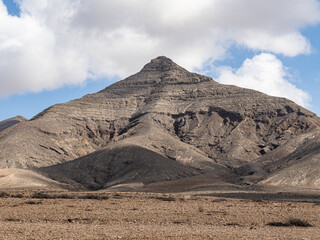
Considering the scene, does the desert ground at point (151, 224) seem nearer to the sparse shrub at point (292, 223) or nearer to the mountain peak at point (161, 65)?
the sparse shrub at point (292, 223)

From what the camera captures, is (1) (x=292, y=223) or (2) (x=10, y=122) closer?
(1) (x=292, y=223)

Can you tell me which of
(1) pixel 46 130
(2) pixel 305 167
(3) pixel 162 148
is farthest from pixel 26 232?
(1) pixel 46 130

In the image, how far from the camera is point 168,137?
10531 cm

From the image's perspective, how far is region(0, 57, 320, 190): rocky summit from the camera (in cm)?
8038

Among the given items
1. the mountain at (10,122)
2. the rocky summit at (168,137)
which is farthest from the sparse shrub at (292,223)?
Result: the mountain at (10,122)

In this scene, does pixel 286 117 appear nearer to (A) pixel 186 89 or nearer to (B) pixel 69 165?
(A) pixel 186 89

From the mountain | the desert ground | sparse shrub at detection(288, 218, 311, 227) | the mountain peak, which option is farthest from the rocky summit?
the mountain

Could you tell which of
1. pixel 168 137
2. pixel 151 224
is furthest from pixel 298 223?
pixel 168 137

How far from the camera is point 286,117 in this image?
11069cm

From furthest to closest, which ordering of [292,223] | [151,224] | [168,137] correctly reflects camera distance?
[168,137] < [292,223] < [151,224]

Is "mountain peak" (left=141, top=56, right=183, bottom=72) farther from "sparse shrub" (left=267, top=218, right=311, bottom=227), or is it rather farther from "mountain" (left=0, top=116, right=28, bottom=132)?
"sparse shrub" (left=267, top=218, right=311, bottom=227)

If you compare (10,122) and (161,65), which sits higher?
(161,65)

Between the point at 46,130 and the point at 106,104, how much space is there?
24.9 m

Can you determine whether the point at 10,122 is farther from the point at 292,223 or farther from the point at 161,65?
the point at 292,223
